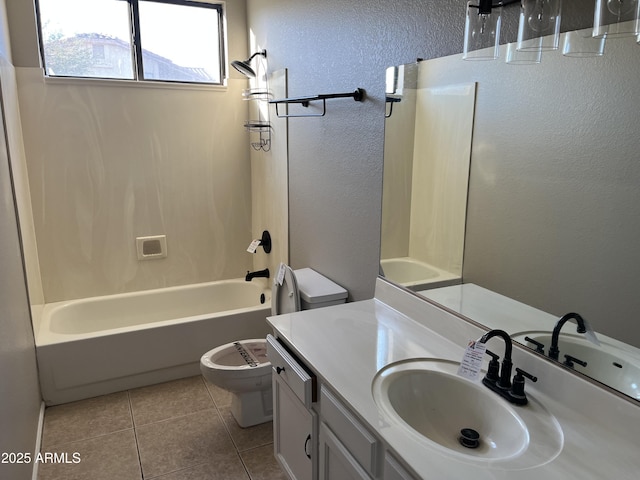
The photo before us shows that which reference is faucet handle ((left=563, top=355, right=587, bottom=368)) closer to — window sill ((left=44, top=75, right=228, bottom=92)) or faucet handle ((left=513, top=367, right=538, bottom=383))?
faucet handle ((left=513, top=367, right=538, bottom=383))

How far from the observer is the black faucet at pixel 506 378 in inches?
49.2

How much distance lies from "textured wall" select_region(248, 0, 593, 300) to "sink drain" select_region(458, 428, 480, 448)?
932 millimetres

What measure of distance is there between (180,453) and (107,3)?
2.95 meters

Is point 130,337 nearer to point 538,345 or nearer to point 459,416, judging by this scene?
point 459,416

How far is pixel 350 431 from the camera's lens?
50.8 inches

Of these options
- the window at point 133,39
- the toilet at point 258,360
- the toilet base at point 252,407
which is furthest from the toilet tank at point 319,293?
the window at point 133,39

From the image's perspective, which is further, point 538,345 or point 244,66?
point 244,66

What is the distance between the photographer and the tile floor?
7.11 feet

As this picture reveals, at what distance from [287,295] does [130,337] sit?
1150 mm

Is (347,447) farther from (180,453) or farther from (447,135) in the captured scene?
(180,453)

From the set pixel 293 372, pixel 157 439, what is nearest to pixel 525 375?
pixel 293 372

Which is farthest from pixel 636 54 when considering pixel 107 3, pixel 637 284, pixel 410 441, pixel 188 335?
pixel 107 3

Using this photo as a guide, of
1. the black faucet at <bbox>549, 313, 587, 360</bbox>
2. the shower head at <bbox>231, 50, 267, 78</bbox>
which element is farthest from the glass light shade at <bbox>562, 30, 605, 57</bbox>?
the shower head at <bbox>231, 50, 267, 78</bbox>

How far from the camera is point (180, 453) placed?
229 cm
